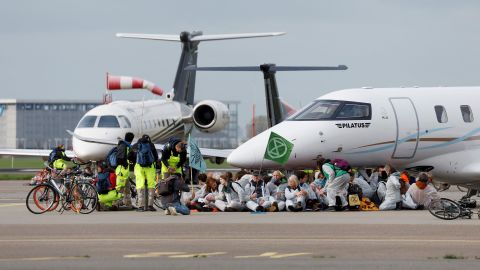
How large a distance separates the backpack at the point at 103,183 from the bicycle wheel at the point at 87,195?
21.6 inches

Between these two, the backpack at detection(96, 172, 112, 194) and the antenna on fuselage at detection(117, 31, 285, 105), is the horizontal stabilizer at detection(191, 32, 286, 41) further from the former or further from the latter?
the backpack at detection(96, 172, 112, 194)

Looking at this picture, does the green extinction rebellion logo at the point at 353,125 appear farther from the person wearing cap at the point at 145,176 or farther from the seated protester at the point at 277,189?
the person wearing cap at the point at 145,176

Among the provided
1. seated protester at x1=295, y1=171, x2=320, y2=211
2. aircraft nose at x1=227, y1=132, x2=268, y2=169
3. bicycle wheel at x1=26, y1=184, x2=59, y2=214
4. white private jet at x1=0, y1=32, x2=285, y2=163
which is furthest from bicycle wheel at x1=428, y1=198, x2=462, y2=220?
white private jet at x1=0, y1=32, x2=285, y2=163

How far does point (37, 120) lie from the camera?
195 m

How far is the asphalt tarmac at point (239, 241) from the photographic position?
55.4ft

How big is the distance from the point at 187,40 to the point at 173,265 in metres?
46.9

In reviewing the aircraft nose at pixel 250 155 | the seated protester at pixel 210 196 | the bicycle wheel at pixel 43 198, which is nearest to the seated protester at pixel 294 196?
the aircraft nose at pixel 250 155

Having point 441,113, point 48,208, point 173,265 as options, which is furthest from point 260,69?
point 173,265

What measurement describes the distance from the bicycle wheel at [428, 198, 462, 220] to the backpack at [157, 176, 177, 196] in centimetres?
590

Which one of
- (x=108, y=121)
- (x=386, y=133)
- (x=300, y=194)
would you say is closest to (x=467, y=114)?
(x=386, y=133)

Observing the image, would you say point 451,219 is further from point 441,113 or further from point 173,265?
point 173,265

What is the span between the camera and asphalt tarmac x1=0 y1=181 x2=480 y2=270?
16.9m

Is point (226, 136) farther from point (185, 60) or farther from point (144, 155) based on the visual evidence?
point (144, 155)

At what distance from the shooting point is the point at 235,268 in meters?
16.1
